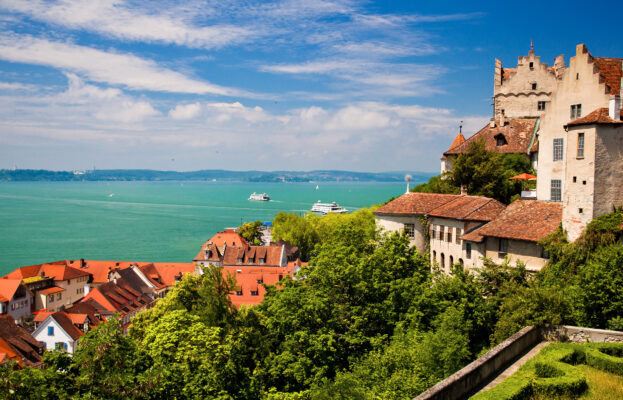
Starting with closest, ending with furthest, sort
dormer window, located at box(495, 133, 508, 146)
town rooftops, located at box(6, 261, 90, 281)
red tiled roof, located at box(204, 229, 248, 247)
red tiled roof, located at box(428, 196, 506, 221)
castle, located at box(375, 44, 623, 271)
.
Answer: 1. castle, located at box(375, 44, 623, 271)
2. red tiled roof, located at box(428, 196, 506, 221)
3. dormer window, located at box(495, 133, 508, 146)
4. town rooftops, located at box(6, 261, 90, 281)
5. red tiled roof, located at box(204, 229, 248, 247)

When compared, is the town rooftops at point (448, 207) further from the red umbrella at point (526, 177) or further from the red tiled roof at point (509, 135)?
the red tiled roof at point (509, 135)

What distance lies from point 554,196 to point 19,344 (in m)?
53.0

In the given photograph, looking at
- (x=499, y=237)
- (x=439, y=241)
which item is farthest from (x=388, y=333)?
(x=439, y=241)

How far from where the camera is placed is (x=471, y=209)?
3475 cm

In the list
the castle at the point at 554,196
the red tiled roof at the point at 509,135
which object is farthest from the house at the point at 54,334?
the red tiled roof at the point at 509,135

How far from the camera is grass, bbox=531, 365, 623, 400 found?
14.8m

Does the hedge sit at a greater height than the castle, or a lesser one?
lesser

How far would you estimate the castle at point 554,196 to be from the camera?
26.7m

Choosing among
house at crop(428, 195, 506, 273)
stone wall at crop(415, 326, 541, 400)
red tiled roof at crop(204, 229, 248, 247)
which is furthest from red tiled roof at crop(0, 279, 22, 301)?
stone wall at crop(415, 326, 541, 400)

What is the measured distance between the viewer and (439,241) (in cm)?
3725

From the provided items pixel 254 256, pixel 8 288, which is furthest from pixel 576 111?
pixel 8 288

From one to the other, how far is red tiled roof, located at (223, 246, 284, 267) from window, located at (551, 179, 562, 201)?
6030 centimetres

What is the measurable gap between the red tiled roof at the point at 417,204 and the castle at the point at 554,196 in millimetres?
80

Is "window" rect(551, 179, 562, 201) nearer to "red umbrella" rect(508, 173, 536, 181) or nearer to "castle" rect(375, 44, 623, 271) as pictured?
"castle" rect(375, 44, 623, 271)
